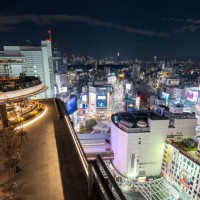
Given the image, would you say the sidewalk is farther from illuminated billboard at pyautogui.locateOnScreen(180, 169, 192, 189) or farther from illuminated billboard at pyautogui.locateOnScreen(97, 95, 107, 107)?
illuminated billboard at pyautogui.locateOnScreen(97, 95, 107, 107)

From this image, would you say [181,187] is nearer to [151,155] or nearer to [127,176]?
[151,155]

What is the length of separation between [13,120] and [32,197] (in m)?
6.04

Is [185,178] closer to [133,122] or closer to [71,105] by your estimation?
[133,122]

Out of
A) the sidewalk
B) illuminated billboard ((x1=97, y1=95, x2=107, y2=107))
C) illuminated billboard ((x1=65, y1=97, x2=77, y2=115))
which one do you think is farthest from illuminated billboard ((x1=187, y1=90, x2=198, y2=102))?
the sidewalk

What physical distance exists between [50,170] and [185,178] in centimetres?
1515

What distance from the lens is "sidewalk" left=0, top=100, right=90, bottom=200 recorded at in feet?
11.6

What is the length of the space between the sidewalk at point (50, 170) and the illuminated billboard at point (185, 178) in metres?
13.7

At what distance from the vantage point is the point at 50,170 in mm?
4379

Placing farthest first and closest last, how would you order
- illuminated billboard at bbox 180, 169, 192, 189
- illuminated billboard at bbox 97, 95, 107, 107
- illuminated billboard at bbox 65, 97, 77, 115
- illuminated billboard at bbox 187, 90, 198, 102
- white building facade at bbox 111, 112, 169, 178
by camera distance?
illuminated billboard at bbox 97, 95, 107, 107, illuminated billboard at bbox 187, 90, 198, 102, white building facade at bbox 111, 112, 169, 178, illuminated billboard at bbox 65, 97, 77, 115, illuminated billboard at bbox 180, 169, 192, 189

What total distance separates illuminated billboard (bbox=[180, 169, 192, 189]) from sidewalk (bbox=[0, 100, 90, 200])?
13667 millimetres

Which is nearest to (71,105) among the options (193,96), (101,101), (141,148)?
(141,148)

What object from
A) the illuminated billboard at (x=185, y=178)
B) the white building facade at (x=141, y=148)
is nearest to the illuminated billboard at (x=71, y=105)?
the white building facade at (x=141, y=148)

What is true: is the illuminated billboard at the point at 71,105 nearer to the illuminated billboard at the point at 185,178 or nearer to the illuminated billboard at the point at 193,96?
the illuminated billboard at the point at 185,178

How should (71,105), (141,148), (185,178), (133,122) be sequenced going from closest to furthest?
(185,178) < (71,105) < (141,148) < (133,122)
